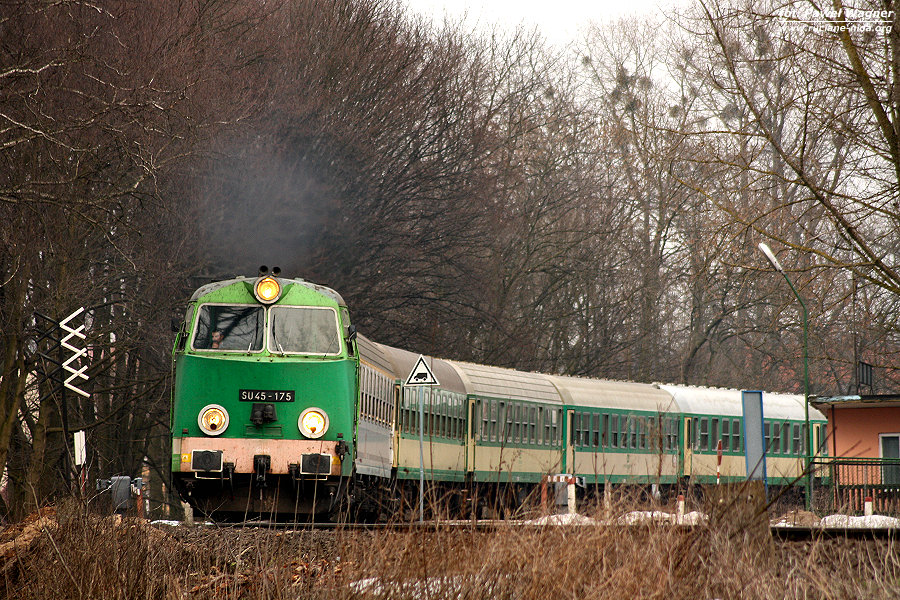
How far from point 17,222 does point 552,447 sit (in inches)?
504

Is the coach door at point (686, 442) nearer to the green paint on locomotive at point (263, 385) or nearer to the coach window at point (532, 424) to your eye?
the coach window at point (532, 424)

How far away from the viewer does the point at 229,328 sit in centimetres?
1489

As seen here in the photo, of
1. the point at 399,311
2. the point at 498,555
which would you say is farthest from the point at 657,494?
the point at 399,311

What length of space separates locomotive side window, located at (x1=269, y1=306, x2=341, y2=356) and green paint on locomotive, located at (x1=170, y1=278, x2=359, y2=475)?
0.25 ft

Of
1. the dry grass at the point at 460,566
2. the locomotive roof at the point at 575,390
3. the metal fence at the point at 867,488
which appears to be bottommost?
the dry grass at the point at 460,566

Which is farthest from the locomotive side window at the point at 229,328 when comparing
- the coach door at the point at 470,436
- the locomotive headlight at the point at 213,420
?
the coach door at the point at 470,436

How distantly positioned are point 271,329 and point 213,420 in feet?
4.70

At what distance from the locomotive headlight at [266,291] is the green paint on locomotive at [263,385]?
20 centimetres

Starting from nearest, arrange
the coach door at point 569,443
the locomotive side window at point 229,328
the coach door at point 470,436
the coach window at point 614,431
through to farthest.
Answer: the locomotive side window at point 229,328
the coach door at point 470,436
the coach door at point 569,443
the coach window at point 614,431

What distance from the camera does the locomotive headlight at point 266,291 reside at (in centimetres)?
1501

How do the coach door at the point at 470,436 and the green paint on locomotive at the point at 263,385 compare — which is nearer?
the green paint on locomotive at the point at 263,385

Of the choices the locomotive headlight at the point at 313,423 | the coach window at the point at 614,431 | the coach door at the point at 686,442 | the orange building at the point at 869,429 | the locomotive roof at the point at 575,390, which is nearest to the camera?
the locomotive headlight at the point at 313,423

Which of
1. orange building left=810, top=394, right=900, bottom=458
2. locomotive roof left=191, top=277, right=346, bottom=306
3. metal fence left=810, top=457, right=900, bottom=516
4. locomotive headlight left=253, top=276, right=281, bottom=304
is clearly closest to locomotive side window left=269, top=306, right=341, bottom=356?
locomotive headlight left=253, top=276, right=281, bottom=304

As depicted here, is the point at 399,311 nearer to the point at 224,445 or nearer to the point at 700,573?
the point at 224,445
